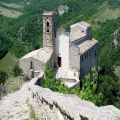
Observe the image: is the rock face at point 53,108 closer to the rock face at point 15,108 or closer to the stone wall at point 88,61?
the rock face at point 15,108

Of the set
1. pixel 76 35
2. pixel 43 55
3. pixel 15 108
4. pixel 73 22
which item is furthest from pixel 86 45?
pixel 73 22

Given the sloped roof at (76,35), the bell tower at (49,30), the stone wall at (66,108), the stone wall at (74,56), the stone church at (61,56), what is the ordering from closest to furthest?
the stone wall at (66,108), the stone church at (61,56), the stone wall at (74,56), the bell tower at (49,30), the sloped roof at (76,35)

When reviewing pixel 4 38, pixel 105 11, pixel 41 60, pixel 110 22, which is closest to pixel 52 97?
pixel 41 60

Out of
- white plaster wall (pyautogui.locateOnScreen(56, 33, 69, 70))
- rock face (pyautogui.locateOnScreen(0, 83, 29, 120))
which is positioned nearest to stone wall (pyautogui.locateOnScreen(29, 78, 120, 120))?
rock face (pyautogui.locateOnScreen(0, 83, 29, 120))

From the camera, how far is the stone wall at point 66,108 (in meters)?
7.38

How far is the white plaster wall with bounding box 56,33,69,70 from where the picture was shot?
Result: 3309cm

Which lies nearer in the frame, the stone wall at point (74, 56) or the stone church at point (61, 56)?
the stone church at point (61, 56)

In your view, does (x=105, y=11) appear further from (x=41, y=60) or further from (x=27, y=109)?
(x=27, y=109)

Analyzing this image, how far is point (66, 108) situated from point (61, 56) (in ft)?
82.6

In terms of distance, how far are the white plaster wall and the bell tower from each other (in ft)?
1.67

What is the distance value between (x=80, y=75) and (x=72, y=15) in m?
86.3

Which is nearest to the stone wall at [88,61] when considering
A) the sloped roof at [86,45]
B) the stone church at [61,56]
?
the stone church at [61,56]

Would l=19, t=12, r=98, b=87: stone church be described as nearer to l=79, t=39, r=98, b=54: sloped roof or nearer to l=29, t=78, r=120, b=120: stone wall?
l=79, t=39, r=98, b=54: sloped roof

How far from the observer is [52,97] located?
9.82m
